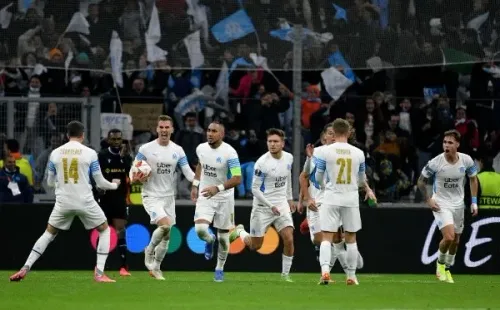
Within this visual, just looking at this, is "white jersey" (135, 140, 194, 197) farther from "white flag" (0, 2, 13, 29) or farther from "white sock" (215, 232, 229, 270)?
"white flag" (0, 2, 13, 29)

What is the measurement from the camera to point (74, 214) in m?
17.9

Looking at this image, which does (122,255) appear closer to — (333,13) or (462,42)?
(333,13)

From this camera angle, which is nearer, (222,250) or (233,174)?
(233,174)

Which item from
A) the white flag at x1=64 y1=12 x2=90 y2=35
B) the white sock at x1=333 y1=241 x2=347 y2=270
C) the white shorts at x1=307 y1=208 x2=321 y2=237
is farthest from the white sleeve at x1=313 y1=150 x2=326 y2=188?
the white flag at x1=64 y1=12 x2=90 y2=35

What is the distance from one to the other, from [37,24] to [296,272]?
20.4 ft

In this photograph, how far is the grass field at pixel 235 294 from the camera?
14297 millimetres

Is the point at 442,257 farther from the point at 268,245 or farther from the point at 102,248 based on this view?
the point at 102,248

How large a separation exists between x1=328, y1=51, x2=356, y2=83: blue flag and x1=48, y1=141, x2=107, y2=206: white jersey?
6402mm

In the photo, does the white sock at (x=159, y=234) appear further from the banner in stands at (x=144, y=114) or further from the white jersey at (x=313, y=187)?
the banner in stands at (x=144, y=114)

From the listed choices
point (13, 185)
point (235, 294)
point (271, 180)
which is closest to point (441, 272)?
point (271, 180)

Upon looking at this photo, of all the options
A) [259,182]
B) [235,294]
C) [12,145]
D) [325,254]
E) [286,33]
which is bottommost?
[235,294]

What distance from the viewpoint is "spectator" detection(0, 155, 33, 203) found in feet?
73.7

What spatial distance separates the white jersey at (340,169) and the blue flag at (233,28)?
218 inches

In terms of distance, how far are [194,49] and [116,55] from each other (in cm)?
136
